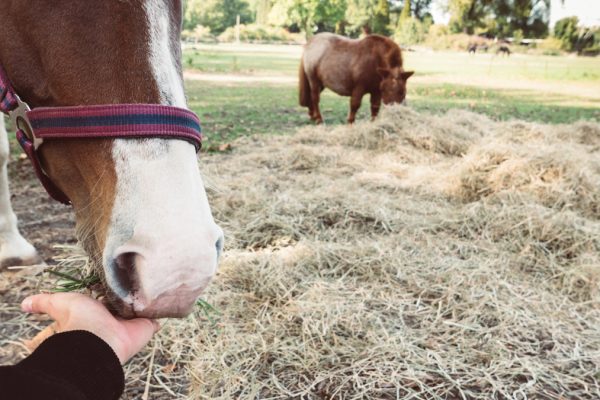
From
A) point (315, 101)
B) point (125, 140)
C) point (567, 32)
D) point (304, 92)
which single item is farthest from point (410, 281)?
point (567, 32)

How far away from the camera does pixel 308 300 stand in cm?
243

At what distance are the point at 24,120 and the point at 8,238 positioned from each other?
2.12 meters

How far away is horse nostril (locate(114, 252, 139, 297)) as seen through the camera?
3.44 feet

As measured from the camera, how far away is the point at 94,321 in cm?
118

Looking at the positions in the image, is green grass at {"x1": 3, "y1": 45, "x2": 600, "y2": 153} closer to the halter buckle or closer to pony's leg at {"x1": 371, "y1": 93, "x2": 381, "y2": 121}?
pony's leg at {"x1": 371, "y1": 93, "x2": 381, "y2": 121}

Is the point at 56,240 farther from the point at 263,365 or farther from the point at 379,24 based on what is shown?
the point at 379,24

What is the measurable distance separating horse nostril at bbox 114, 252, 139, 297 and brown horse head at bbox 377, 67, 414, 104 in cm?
751

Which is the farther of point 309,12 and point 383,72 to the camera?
point 309,12

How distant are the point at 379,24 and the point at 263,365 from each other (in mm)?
46612

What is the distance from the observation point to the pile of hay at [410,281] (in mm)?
1996

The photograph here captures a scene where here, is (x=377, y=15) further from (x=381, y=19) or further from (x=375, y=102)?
(x=375, y=102)

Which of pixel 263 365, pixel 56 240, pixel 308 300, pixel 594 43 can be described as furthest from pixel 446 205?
pixel 594 43

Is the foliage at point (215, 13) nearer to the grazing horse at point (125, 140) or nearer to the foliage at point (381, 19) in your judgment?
the foliage at point (381, 19)

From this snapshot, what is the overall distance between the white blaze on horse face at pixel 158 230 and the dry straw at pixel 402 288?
903 millimetres
